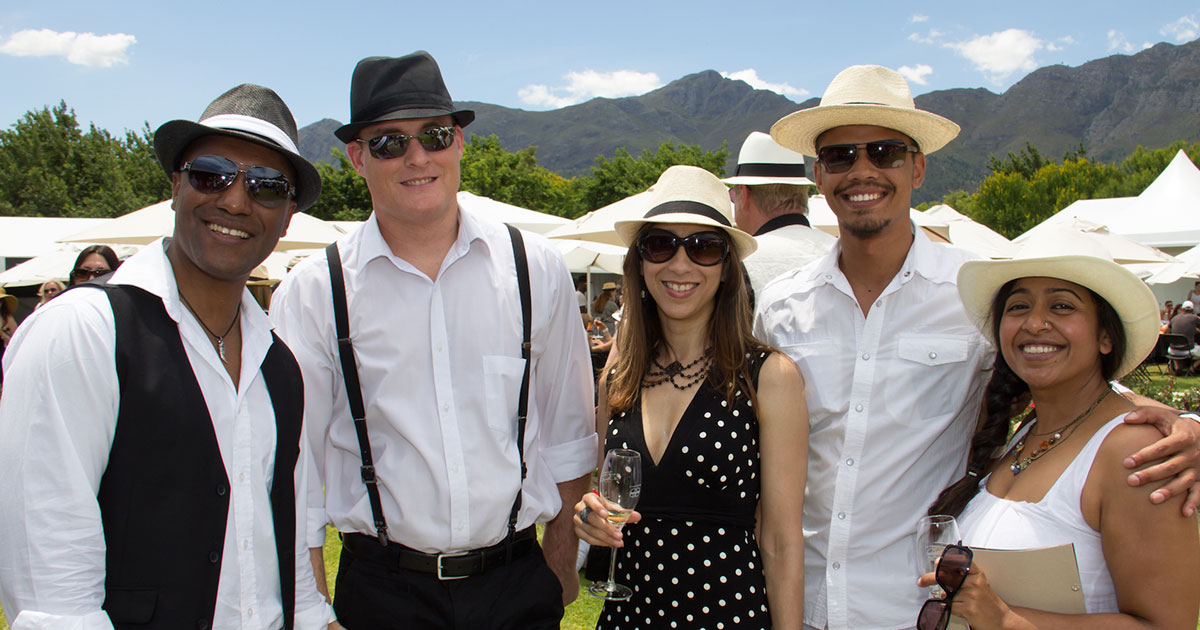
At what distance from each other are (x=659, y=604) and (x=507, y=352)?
1024mm

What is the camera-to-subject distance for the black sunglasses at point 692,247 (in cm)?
288

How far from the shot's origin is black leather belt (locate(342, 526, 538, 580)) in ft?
8.66

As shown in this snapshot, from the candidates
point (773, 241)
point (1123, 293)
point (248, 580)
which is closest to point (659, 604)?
point (248, 580)

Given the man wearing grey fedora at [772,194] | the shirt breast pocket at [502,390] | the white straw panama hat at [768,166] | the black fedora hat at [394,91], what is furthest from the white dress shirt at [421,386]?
the white straw panama hat at [768,166]

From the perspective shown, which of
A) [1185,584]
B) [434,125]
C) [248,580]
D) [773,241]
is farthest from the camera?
[773,241]

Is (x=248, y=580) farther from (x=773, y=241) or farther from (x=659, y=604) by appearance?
(x=773, y=241)

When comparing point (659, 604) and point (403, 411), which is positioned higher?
point (403, 411)

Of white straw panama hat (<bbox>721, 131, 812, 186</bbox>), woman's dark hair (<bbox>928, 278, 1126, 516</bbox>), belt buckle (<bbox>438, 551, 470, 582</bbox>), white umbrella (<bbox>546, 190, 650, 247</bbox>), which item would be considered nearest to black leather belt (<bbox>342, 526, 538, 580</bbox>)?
belt buckle (<bbox>438, 551, 470, 582</bbox>)

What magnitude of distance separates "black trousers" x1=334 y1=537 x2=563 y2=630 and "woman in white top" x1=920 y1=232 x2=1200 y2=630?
1.38 m

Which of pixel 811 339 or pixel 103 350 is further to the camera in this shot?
pixel 811 339

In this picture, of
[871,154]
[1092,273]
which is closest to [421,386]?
[871,154]

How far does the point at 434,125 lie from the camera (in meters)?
2.80

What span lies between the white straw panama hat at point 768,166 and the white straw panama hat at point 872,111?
1972 millimetres

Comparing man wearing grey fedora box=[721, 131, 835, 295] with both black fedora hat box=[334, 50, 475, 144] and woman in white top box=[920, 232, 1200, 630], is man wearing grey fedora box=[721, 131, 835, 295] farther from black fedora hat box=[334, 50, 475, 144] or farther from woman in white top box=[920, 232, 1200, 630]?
black fedora hat box=[334, 50, 475, 144]
